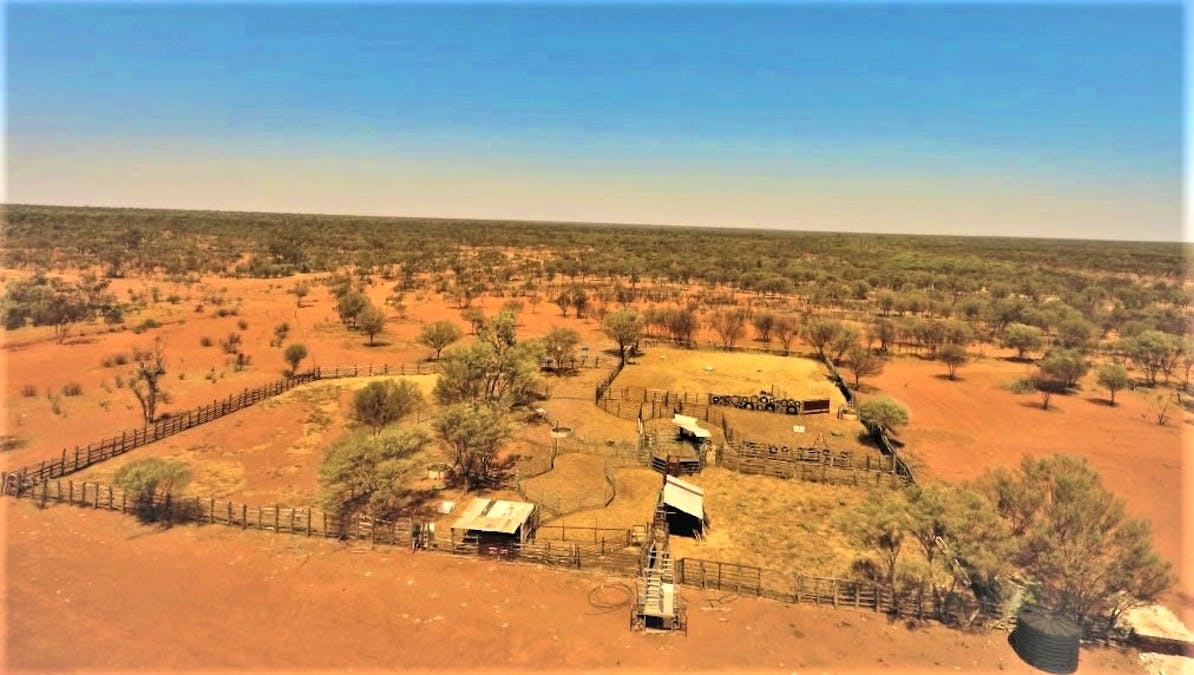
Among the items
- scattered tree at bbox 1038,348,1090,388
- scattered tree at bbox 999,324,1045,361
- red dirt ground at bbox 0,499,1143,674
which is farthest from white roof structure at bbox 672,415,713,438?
scattered tree at bbox 999,324,1045,361

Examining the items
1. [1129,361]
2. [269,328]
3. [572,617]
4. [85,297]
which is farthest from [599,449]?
[85,297]

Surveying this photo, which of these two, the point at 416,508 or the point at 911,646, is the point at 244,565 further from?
the point at 911,646

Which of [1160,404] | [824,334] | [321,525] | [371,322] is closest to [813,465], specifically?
[321,525]

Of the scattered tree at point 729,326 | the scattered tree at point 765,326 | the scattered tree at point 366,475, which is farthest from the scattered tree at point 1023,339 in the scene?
the scattered tree at point 366,475

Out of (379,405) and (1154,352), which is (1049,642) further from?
(1154,352)

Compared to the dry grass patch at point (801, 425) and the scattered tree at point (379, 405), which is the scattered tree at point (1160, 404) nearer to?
the dry grass patch at point (801, 425)

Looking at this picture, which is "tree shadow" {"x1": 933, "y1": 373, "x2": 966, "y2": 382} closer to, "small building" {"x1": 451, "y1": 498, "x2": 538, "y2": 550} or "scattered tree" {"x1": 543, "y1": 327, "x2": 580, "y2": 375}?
"scattered tree" {"x1": 543, "y1": 327, "x2": 580, "y2": 375}
